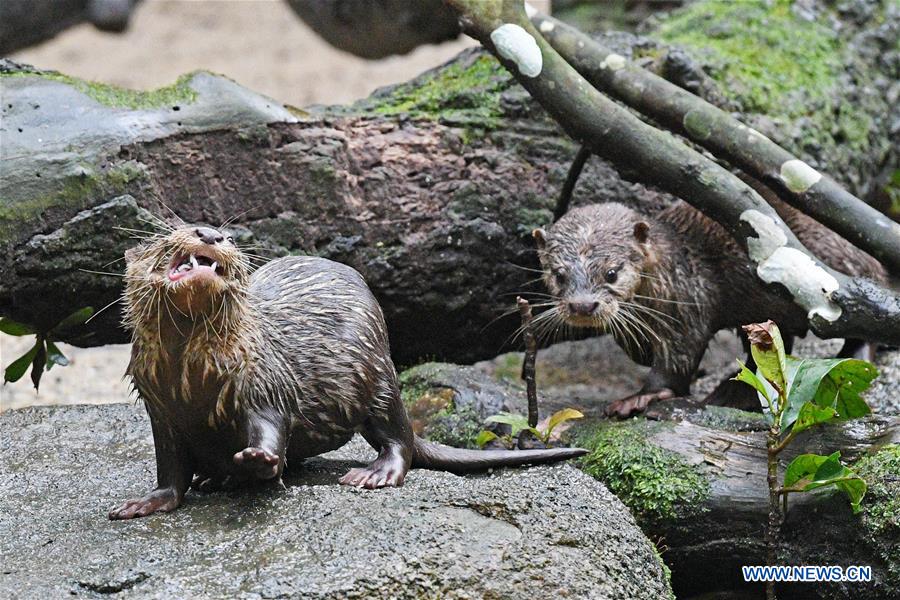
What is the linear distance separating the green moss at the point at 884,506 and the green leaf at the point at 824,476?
0.19 feet

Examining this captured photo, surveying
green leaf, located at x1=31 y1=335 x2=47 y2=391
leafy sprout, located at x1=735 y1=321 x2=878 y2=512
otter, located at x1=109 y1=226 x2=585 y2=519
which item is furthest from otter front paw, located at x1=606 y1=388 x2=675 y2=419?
green leaf, located at x1=31 y1=335 x2=47 y2=391

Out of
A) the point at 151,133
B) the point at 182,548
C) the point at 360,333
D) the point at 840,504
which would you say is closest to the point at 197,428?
the point at 182,548

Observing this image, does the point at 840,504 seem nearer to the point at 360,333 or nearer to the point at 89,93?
the point at 360,333

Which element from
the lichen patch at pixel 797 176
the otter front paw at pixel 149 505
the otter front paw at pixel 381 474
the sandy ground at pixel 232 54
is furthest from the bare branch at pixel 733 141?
the sandy ground at pixel 232 54

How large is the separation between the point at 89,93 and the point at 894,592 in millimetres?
3814

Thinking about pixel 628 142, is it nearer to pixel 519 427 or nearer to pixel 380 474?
pixel 519 427

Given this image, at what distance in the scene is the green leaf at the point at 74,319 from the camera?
14.6 ft

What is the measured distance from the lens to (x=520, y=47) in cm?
473

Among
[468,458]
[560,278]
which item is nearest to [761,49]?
[560,278]

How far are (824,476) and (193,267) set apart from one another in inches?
85.3

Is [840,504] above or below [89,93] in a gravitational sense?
below

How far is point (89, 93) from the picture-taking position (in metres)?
4.75

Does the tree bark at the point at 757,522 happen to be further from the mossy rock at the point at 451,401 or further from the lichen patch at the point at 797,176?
the lichen patch at the point at 797,176

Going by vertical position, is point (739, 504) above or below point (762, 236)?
below
